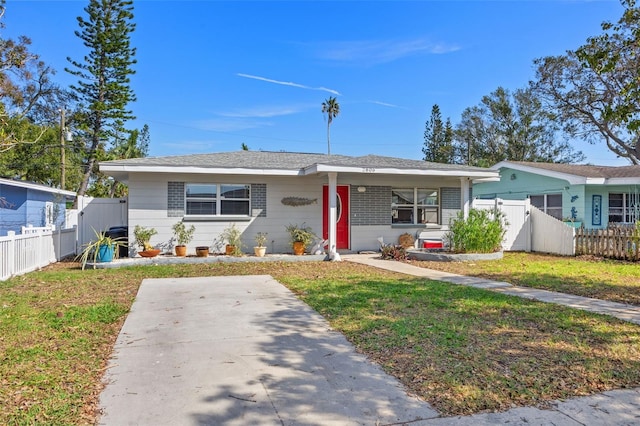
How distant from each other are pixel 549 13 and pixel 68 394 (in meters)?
13.1

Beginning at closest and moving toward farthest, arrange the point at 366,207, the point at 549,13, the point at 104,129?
1. the point at 549,13
2. the point at 366,207
3. the point at 104,129

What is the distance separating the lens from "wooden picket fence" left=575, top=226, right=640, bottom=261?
11414 millimetres

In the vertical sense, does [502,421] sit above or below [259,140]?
below

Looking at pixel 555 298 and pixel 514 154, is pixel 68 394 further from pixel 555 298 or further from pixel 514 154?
pixel 514 154

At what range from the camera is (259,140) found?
1446 inches

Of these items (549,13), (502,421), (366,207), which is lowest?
(502,421)

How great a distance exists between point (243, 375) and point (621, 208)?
20.1 meters

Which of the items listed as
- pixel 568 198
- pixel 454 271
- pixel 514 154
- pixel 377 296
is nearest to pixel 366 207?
pixel 454 271

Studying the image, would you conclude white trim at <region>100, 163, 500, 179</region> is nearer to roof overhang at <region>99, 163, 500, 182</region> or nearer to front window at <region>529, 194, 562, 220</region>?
roof overhang at <region>99, 163, 500, 182</region>

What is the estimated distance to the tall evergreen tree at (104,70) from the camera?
23562 mm

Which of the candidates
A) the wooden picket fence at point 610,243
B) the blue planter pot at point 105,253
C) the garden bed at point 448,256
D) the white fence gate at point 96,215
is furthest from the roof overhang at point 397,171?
the white fence gate at point 96,215

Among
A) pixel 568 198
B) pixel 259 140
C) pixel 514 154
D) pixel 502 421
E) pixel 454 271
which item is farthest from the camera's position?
pixel 514 154

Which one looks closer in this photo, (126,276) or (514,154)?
(126,276)

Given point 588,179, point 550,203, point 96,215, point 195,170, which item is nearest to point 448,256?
point 195,170
